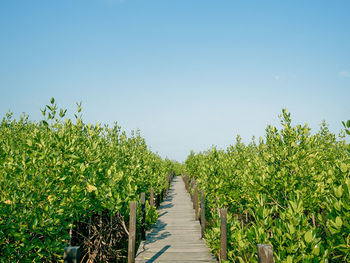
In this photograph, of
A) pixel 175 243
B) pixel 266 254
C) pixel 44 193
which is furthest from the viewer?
pixel 175 243

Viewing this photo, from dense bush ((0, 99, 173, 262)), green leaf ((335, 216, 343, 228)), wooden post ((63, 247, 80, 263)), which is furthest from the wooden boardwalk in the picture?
wooden post ((63, 247, 80, 263))

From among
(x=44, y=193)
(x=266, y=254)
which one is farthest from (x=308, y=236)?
(x=44, y=193)

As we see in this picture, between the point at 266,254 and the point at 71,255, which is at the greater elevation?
the point at 71,255

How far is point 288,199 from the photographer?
539cm

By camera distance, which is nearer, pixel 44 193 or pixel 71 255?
pixel 71 255

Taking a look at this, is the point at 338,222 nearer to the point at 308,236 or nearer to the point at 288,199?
the point at 308,236

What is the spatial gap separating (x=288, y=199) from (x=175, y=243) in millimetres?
3983

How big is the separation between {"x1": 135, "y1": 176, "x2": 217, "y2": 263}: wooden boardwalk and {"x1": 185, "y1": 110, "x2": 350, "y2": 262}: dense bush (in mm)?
589

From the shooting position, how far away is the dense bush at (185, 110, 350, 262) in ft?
10.5

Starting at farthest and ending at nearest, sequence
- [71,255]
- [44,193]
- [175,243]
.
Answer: [175,243]
[44,193]
[71,255]

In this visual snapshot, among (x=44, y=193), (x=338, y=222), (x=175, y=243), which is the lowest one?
(x=175, y=243)

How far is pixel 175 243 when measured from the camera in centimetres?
745

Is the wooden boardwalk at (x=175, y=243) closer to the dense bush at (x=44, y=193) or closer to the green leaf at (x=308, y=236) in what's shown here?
the dense bush at (x=44, y=193)

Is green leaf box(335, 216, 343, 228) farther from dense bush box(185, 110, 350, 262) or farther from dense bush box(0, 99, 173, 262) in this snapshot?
dense bush box(0, 99, 173, 262)
